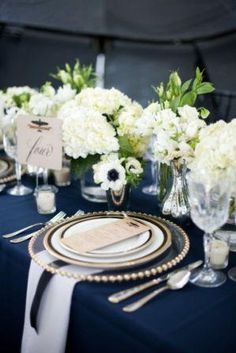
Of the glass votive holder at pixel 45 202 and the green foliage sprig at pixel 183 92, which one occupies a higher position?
the green foliage sprig at pixel 183 92

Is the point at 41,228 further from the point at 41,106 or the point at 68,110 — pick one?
the point at 41,106

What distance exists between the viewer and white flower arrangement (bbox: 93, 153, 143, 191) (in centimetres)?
107

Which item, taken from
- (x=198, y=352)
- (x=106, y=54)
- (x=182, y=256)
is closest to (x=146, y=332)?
(x=198, y=352)

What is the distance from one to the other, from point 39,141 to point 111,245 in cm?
44

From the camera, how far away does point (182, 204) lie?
42.7 inches

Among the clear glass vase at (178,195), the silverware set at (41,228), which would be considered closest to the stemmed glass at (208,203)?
the clear glass vase at (178,195)

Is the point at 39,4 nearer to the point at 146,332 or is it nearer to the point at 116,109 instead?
the point at 116,109

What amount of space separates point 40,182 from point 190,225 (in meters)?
0.56

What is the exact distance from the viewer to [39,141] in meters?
1.21

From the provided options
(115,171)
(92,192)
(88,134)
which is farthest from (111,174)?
(92,192)

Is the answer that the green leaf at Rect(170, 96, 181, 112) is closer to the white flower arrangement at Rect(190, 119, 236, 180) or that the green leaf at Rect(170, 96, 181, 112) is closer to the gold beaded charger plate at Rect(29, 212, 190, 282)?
the white flower arrangement at Rect(190, 119, 236, 180)

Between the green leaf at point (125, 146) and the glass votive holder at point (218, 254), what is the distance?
0.33 metres

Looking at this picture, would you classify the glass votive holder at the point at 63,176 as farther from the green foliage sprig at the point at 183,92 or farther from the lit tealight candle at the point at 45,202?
the green foliage sprig at the point at 183,92

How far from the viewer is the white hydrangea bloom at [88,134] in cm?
107
